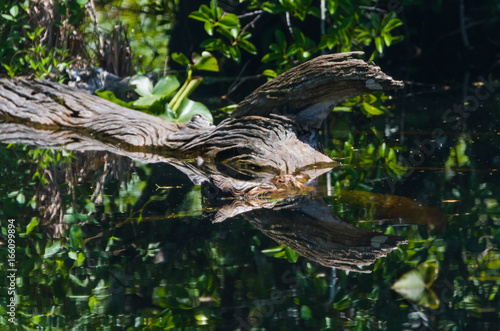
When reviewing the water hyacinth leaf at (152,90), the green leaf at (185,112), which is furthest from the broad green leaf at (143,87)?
the green leaf at (185,112)

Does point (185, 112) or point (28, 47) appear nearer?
point (185, 112)

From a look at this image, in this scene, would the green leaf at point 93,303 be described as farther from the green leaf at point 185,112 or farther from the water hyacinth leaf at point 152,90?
the water hyacinth leaf at point 152,90

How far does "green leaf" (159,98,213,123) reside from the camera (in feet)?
16.3

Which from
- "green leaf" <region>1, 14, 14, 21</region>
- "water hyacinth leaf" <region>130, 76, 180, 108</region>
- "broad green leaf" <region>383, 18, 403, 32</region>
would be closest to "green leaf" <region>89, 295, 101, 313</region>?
"broad green leaf" <region>383, 18, 403, 32</region>

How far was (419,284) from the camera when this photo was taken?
1.70 metres

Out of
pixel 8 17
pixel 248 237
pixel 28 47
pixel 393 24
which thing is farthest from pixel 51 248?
pixel 28 47

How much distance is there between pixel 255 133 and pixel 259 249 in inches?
69.3

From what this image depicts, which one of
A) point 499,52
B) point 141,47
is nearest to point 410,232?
point 499,52

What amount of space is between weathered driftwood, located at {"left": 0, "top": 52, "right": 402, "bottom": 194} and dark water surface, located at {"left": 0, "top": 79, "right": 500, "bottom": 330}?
0.92 feet

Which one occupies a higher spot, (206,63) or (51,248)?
(206,63)

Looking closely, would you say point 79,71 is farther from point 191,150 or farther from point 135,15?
point 135,15

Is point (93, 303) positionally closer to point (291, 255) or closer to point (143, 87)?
point (291, 255)

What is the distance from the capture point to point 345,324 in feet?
4.90

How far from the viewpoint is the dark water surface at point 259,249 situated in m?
1.59
